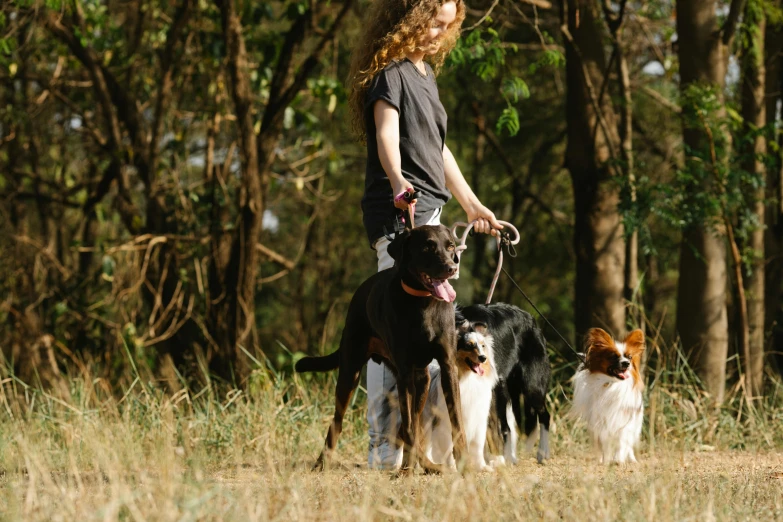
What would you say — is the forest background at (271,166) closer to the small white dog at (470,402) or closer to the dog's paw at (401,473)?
the small white dog at (470,402)

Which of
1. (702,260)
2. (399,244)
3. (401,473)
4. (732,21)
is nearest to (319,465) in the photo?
(401,473)

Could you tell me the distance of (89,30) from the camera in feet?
28.6

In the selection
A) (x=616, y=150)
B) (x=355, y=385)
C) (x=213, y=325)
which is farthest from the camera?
(x=213, y=325)

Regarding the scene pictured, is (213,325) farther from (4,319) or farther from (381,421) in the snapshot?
(4,319)

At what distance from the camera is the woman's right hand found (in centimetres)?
411

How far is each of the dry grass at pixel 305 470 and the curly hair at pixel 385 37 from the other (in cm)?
171

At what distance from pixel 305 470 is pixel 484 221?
141 centimetres

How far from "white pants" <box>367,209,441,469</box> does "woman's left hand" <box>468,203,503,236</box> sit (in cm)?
18

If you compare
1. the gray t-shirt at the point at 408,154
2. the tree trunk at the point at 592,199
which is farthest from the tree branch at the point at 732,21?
the gray t-shirt at the point at 408,154

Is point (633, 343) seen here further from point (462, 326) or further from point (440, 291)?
point (440, 291)

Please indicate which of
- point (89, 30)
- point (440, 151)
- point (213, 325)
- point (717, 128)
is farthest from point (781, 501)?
point (89, 30)

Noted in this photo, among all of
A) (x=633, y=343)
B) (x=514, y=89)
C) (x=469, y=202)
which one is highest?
(x=514, y=89)

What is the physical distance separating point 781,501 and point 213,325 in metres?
5.28

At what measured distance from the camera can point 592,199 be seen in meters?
7.22
